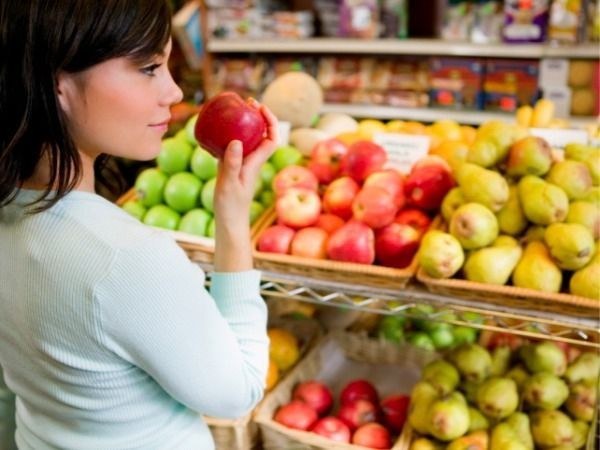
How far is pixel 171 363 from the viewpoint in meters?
0.86

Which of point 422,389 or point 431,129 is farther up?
point 431,129

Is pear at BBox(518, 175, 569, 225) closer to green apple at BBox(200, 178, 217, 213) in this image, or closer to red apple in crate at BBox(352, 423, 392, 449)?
red apple in crate at BBox(352, 423, 392, 449)

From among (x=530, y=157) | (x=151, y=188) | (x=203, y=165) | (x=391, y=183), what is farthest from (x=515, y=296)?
(x=151, y=188)

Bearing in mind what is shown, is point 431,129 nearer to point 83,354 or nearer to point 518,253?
point 518,253

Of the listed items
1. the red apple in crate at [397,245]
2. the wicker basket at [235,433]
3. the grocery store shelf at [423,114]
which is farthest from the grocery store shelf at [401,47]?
the wicker basket at [235,433]

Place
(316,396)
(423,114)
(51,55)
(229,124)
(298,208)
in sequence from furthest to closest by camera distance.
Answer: (423,114) < (316,396) < (298,208) < (229,124) < (51,55)

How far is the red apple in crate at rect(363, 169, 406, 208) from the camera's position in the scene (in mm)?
1528

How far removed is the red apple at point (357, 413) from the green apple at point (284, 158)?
614mm

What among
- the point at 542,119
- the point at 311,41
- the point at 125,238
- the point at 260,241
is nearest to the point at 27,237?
the point at 125,238

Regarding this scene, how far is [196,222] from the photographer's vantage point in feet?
5.39

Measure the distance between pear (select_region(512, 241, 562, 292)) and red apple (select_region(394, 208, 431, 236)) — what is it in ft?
0.81

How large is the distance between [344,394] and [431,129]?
0.76 m

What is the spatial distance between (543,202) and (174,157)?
90 cm

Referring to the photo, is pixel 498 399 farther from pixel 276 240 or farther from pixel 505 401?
pixel 276 240
